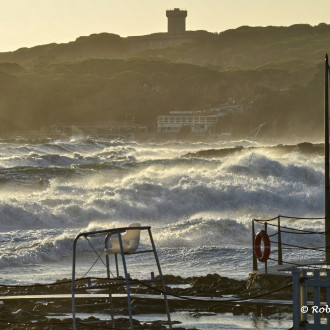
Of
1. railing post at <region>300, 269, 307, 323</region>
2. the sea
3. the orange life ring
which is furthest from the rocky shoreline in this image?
railing post at <region>300, 269, 307, 323</region>

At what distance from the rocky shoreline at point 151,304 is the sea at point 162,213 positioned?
1928 mm

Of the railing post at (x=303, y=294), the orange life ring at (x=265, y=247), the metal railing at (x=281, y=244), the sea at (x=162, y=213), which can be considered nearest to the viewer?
the railing post at (x=303, y=294)

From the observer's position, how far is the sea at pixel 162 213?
2242cm

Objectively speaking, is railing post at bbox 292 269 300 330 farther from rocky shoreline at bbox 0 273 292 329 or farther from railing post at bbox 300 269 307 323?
rocky shoreline at bbox 0 273 292 329

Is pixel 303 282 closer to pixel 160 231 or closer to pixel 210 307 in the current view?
pixel 210 307

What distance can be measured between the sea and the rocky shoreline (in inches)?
75.9

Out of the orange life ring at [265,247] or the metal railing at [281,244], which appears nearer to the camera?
the orange life ring at [265,247]

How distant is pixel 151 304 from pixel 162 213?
22.5 m

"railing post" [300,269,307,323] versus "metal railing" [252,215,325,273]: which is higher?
"railing post" [300,269,307,323]

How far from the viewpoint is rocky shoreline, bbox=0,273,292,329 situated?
1388 centimetres

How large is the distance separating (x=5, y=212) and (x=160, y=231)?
7.68 m

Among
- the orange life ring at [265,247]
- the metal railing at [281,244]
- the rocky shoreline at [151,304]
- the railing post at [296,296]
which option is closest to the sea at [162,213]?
the metal railing at [281,244]

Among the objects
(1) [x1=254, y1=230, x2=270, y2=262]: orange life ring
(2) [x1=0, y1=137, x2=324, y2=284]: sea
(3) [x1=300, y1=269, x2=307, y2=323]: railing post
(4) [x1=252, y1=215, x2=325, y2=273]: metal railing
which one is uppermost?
(3) [x1=300, y1=269, x2=307, y2=323]: railing post

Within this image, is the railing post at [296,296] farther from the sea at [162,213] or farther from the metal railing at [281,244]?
the metal railing at [281,244]
